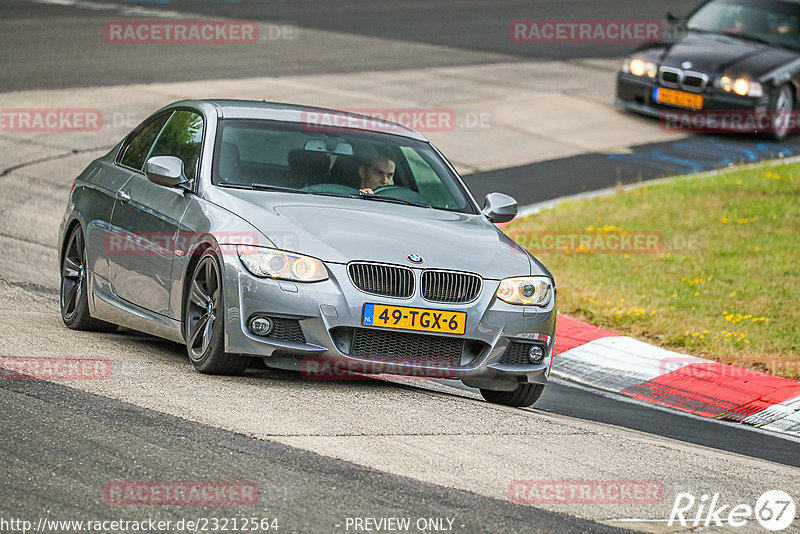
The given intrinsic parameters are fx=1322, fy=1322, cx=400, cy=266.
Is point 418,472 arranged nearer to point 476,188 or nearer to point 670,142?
point 476,188

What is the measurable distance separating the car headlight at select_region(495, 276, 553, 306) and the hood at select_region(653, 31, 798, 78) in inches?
482

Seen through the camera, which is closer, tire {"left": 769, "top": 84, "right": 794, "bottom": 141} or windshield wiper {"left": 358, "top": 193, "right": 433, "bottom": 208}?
windshield wiper {"left": 358, "top": 193, "right": 433, "bottom": 208}

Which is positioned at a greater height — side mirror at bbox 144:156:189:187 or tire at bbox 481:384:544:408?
side mirror at bbox 144:156:189:187

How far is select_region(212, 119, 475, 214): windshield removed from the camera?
7719 millimetres

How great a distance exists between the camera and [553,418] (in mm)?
7277

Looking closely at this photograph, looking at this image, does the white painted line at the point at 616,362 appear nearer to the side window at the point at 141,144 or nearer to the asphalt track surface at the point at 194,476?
the side window at the point at 141,144

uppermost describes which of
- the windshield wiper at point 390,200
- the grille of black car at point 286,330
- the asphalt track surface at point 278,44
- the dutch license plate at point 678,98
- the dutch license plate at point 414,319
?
the windshield wiper at point 390,200

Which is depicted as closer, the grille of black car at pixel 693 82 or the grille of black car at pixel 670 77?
the grille of black car at pixel 693 82

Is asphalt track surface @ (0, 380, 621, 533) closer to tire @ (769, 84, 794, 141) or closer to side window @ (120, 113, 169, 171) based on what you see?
side window @ (120, 113, 169, 171)

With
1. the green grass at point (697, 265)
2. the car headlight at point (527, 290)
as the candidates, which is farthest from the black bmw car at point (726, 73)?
the car headlight at point (527, 290)

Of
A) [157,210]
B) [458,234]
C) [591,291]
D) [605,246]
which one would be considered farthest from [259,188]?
[605,246]

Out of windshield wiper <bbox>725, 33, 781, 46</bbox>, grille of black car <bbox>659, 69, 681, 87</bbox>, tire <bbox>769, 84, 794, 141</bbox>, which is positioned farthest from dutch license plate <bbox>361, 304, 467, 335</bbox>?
windshield wiper <bbox>725, 33, 781, 46</bbox>

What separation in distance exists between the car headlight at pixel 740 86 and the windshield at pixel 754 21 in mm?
1549

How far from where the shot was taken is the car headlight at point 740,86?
61.1 feet
